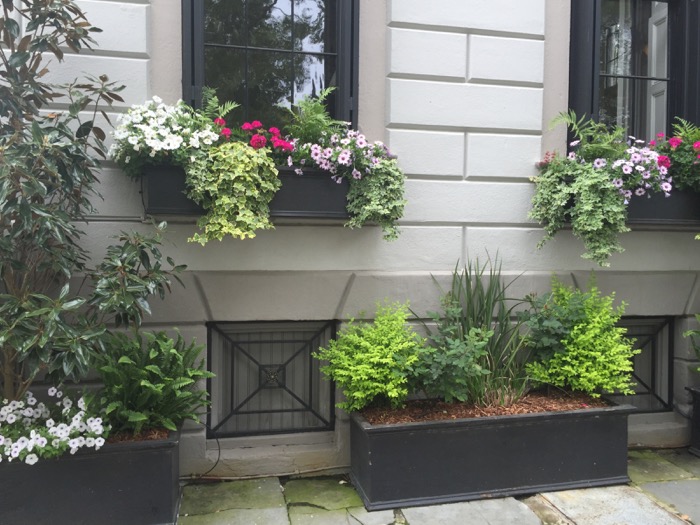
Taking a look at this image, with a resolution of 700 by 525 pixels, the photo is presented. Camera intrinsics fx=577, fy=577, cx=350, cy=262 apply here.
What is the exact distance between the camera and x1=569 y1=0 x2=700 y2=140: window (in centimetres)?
499

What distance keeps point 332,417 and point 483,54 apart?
305 cm

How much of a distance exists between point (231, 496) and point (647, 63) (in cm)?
503

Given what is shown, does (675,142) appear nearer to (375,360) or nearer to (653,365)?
(653,365)

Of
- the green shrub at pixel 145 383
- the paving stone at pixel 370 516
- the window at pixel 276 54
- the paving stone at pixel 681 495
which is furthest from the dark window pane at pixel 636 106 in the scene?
the green shrub at pixel 145 383

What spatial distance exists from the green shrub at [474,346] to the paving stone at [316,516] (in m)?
0.97

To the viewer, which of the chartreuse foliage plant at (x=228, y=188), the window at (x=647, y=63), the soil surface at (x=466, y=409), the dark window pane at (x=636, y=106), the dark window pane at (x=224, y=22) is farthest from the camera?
the dark window pane at (x=636, y=106)

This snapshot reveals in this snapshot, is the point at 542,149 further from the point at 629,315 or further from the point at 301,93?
the point at 301,93

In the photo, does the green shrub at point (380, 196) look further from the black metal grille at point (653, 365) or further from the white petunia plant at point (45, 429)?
the black metal grille at point (653, 365)

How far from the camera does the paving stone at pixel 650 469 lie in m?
4.26

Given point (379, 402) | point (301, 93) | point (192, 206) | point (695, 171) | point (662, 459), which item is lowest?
point (662, 459)

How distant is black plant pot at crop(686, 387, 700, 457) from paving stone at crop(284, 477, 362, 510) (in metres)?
2.93

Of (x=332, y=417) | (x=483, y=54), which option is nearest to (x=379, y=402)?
(x=332, y=417)

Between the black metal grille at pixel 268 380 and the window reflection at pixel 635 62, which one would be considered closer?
the black metal grille at pixel 268 380

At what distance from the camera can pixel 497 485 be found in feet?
12.7
